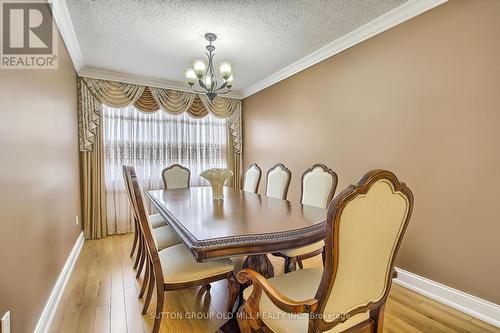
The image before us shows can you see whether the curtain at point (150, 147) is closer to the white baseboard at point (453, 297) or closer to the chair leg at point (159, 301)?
the chair leg at point (159, 301)

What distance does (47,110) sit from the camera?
1.96 metres

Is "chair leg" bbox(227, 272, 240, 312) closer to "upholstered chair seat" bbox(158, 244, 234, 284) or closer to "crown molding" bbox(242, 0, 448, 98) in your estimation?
"upholstered chair seat" bbox(158, 244, 234, 284)

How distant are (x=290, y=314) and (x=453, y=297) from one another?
165 centimetres

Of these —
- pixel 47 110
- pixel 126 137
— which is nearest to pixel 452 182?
pixel 47 110

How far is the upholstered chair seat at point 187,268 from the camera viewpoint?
1.50 metres

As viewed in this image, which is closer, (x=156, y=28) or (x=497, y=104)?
(x=497, y=104)

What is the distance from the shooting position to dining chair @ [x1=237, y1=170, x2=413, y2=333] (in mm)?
845

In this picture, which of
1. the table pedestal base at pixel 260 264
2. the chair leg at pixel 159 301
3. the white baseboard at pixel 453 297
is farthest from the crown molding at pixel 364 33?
the chair leg at pixel 159 301

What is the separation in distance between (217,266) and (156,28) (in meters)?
2.30

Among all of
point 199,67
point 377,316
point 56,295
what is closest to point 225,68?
point 199,67

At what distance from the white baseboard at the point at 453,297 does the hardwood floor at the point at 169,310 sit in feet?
0.16

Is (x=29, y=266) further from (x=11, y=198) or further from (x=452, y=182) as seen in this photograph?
(x=452, y=182)

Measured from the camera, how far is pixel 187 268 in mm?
1552

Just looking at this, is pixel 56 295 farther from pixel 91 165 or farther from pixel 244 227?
pixel 91 165
